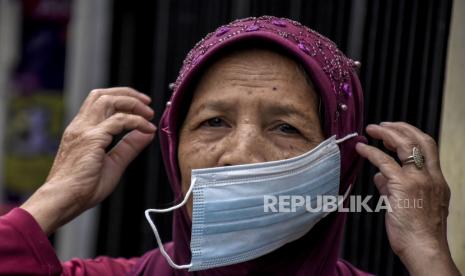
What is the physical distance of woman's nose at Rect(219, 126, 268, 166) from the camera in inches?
89.4

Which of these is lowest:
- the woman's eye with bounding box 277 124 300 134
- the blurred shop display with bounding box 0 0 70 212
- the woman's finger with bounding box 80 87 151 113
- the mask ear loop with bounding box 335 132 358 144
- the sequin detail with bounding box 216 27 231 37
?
the blurred shop display with bounding box 0 0 70 212

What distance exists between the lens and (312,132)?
7.73 ft

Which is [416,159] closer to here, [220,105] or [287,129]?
[287,129]

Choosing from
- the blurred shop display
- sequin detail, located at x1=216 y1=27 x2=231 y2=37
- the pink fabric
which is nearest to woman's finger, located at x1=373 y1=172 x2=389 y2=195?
sequin detail, located at x1=216 y1=27 x2=231 y2=37

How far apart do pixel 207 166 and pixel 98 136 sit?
0.41 meters

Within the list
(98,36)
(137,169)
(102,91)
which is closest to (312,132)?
(102,91)

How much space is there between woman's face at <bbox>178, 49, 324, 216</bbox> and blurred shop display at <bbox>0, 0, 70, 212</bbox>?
4.03 metres

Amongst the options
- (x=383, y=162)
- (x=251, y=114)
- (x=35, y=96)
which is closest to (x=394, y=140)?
(x=383, y=162)

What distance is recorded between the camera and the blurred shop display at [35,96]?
6277 mm

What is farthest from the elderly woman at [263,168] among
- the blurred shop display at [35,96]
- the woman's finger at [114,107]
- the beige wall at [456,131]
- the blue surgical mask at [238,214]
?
the blurred shop display at [35,96]

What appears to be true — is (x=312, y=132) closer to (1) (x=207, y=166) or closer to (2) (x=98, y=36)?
(1) (x=207, y=166)

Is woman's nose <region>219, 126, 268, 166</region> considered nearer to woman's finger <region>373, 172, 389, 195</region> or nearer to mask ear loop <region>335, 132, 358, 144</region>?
mask ear loop <region>335, 132, 358, 144</region>

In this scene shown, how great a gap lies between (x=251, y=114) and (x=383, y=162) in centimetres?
40

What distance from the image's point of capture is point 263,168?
2.26 m
